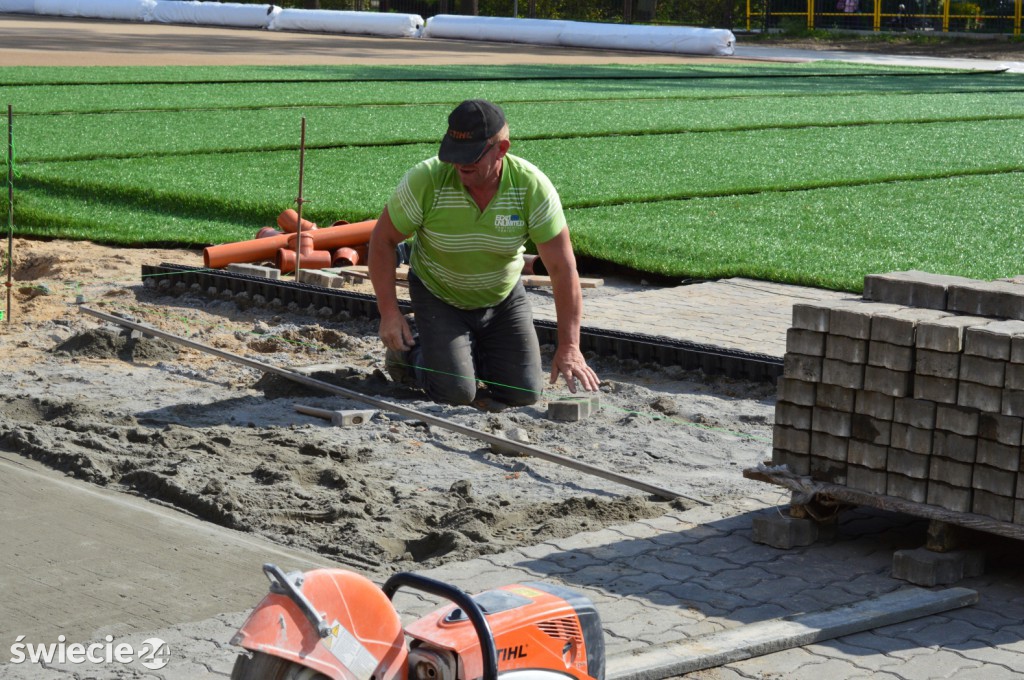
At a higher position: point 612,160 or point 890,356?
point 612,160

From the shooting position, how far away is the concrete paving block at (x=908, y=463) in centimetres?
484

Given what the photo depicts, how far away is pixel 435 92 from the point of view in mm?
25203

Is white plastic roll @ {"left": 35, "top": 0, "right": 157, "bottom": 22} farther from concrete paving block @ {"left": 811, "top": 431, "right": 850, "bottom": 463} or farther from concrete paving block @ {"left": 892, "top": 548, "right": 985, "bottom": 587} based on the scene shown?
concrete paving block @ {"left": 892, "top": 548, "right": 985, "bottom": 587}

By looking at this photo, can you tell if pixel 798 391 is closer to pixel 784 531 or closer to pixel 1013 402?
pixel 784 531

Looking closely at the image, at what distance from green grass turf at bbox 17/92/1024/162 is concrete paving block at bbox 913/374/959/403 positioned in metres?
13.0

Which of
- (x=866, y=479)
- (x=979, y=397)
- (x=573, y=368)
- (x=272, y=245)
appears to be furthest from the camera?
(x=272, y=245)

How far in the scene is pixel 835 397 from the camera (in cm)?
504

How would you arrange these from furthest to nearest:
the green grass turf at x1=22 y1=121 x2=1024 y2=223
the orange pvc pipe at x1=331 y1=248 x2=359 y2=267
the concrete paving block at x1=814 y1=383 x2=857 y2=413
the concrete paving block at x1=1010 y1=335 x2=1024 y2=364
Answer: the green grass turf at x1=22 y1=121 x2=1024 y2=223
the orange pvc pipe at x1=331 y1=248 x2=359 y2=267
the concrete paving block at x1=814 y1=383 x2=857 y2=413
the concrete paving block at x1=1010 y1=335 x2=1024 y2=364

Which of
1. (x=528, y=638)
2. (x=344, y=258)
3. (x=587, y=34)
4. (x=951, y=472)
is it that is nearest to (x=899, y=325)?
(x=951, y=472)

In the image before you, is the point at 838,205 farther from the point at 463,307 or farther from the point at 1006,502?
the point at 1006,502

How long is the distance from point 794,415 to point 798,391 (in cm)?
11

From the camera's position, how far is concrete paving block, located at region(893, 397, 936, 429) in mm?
4777

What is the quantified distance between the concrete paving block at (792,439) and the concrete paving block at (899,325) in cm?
53

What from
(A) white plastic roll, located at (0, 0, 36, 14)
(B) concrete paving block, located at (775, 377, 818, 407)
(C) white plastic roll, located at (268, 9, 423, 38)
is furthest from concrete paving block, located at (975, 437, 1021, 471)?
(A) white plastic roll, located at (0, 0, 36, 14)
